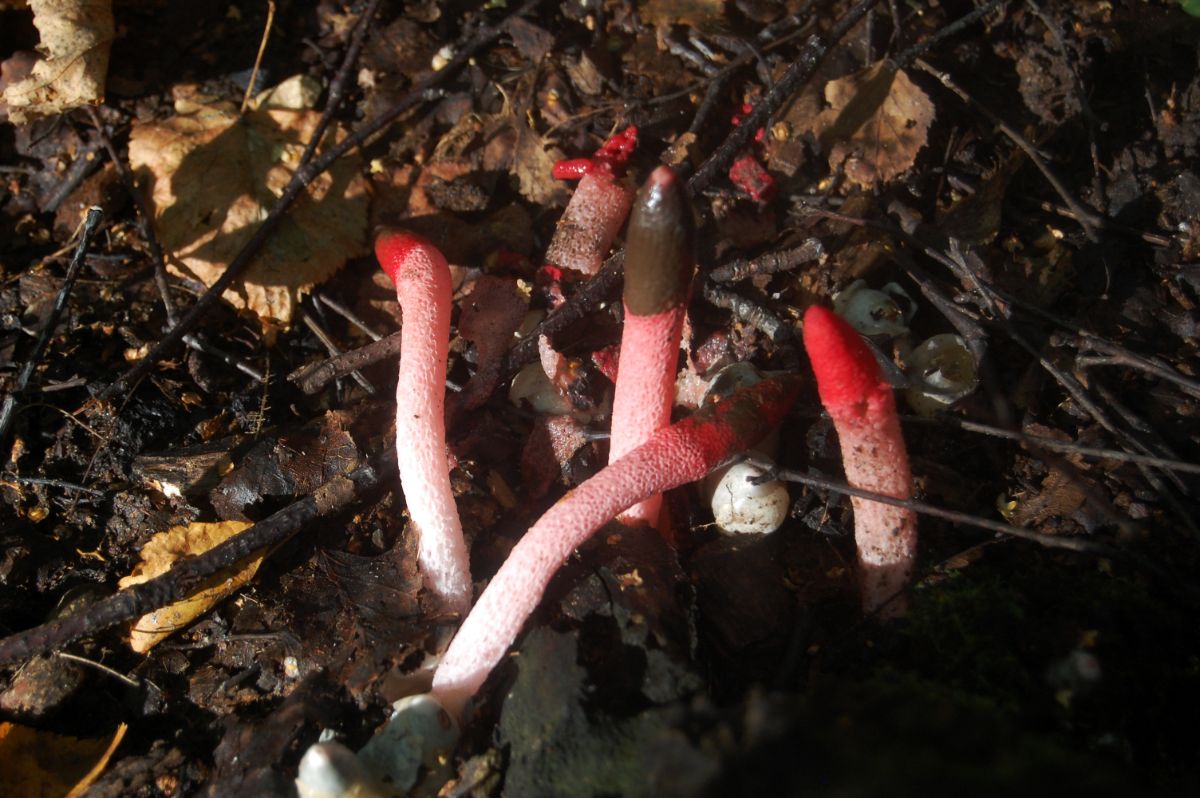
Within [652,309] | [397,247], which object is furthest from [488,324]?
[652,309]

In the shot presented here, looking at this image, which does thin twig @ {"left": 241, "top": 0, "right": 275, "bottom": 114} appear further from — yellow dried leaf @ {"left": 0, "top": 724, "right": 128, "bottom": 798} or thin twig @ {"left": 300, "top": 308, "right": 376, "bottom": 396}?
yellow dried leaf @ {"left": 0, "top": 724, "right": 128, "bottom": 798}

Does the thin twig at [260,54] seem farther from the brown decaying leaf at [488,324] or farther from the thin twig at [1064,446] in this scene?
the thin twig at [1064,446]

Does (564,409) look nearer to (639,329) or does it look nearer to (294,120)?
(639,329)

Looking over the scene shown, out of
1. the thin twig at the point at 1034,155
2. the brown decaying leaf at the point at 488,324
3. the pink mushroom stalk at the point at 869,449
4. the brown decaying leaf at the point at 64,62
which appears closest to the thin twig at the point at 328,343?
the brown decaying leaf at the point at 488,324

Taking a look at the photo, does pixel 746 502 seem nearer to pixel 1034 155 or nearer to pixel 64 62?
pixel 1034 155

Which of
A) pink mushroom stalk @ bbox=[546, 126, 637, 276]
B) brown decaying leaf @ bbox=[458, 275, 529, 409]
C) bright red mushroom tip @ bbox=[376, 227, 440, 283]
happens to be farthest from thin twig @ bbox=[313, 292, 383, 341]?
pink mushroom stalk @ bbox=[546, 126, 637, 276]

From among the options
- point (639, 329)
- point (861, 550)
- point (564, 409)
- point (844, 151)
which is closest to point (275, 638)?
point (564, 409)
